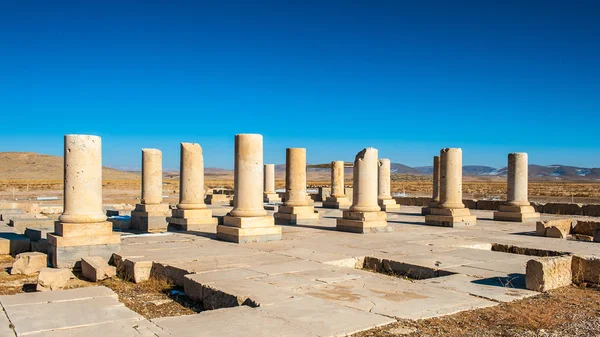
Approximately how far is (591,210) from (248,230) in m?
16.2

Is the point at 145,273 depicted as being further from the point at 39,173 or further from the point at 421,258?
the point at 39,173

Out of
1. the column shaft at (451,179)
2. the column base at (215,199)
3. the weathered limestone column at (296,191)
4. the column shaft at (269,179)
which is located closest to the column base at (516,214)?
the column shaft at (451,179)

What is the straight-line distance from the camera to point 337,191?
26.8m

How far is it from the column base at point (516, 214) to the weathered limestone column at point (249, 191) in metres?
10.1

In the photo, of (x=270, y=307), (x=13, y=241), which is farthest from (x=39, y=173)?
(x=270, y=307)

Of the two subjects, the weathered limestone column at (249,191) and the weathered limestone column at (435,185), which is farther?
the weathered limestone column at (435,185)

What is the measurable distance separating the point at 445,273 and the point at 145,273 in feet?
16.5

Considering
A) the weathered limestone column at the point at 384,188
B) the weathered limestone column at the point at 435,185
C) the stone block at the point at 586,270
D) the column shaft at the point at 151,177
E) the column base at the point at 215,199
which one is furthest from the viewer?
the column base at the point at 215,199

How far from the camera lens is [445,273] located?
8781 mm

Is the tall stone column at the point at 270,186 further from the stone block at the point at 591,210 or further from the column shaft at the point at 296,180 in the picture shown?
the stone block at the point at 591,210

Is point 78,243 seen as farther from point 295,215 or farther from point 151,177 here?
point 295,215

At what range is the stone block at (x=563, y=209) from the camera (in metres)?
22.3

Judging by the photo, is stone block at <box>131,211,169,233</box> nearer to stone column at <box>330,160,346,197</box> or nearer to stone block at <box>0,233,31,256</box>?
stone block at <box>0,233,31,256</box>

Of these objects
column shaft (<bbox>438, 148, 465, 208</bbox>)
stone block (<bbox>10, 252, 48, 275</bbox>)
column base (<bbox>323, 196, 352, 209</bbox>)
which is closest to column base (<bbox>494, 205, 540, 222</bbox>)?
column shaft (<bbox>438, 148, 465, 208</bbox>)
